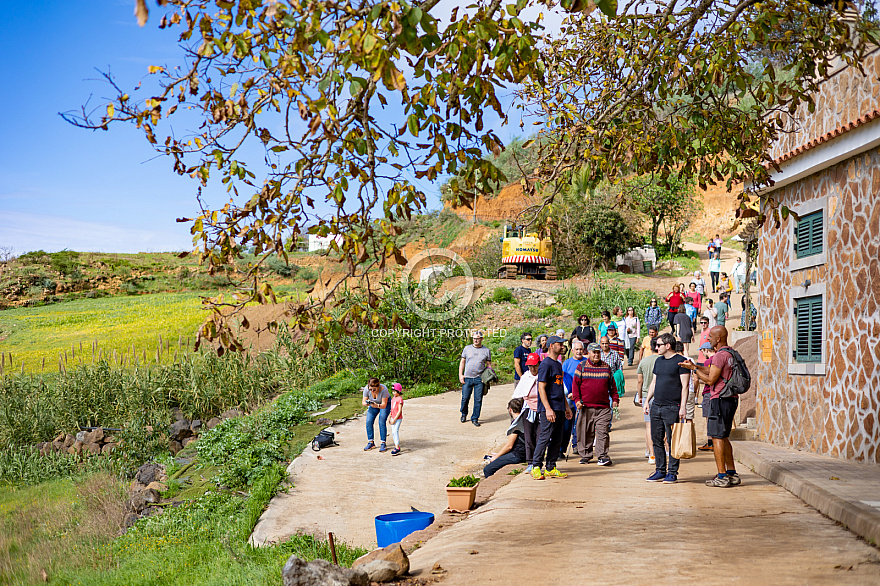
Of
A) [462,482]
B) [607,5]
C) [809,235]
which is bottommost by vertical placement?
[462,482]

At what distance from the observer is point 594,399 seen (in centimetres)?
1028

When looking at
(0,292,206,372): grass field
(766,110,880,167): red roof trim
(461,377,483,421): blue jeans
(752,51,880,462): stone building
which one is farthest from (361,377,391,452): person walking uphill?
(0,292,206,372): grass field

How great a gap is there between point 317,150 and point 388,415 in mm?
9699

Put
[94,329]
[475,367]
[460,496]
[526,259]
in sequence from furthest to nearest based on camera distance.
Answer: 1. [526,259]
2. [94,329]
3. [475,367]
4. [460,496]

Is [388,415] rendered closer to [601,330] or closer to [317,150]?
[601,330]

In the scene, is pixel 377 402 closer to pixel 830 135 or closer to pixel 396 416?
pixel 396 416

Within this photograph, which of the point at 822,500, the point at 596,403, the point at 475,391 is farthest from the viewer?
the point at 475,391

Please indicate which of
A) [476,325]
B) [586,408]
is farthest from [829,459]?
[476,325]

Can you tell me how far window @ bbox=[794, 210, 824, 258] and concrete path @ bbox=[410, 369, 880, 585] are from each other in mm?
4177

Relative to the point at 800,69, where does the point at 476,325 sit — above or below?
below

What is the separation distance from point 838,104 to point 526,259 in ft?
93.1

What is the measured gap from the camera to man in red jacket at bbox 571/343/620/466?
1027cm

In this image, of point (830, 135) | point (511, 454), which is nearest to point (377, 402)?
point (511, 454)

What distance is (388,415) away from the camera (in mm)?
13695
